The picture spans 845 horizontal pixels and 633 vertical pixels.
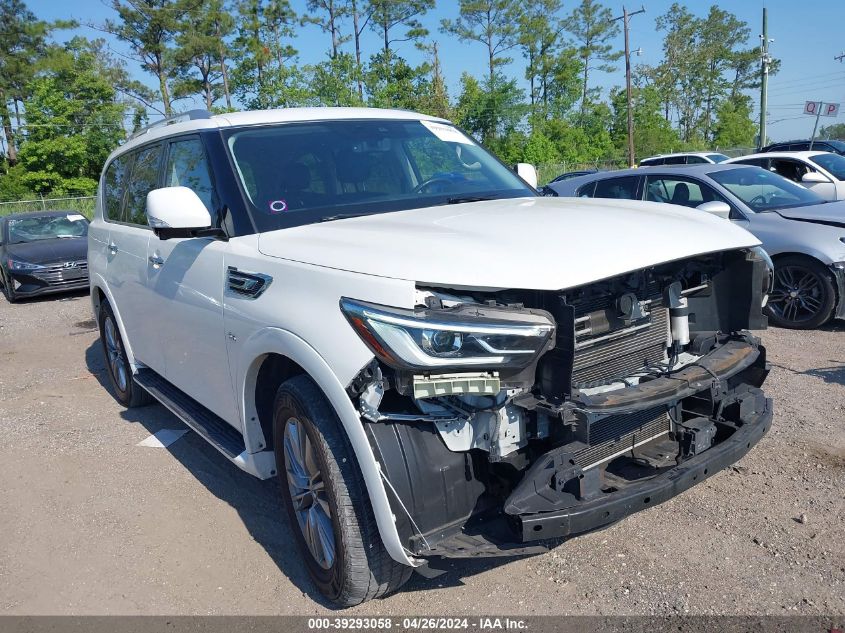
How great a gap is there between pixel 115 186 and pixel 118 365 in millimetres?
1420

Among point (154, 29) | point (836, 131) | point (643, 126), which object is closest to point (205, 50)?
point (154, 29)

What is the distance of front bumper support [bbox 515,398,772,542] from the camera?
2316 millimetres

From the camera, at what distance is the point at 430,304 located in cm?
233

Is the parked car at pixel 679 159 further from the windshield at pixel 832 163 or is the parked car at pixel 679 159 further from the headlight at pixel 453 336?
the headlight at pixel 453 336

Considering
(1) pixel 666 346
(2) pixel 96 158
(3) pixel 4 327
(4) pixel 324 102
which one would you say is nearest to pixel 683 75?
(4) pixel 324 102

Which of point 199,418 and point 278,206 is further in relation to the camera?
point 199,418

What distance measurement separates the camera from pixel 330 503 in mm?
2619

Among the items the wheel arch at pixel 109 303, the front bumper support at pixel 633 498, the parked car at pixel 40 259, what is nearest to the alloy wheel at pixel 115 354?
the wheel arch at pixel 109 303

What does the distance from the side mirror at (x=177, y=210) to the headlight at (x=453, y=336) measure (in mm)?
1253

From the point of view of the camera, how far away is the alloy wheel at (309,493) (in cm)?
277

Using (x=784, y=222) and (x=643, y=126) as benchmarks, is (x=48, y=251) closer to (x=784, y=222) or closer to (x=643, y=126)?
(x=784, y=222)

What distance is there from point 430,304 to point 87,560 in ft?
7.82

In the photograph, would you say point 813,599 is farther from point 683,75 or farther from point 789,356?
point 683,75

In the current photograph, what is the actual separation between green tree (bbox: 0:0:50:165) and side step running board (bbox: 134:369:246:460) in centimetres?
4555
